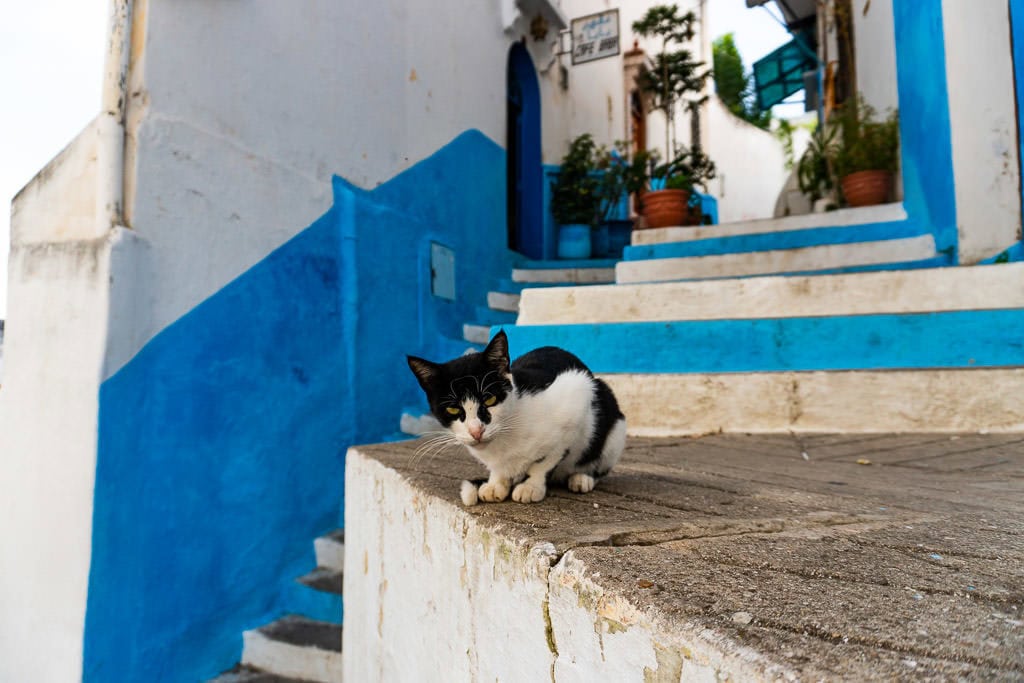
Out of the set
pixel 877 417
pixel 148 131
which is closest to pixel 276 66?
pixel 148 131

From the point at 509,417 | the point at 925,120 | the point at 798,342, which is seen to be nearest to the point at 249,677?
the point at 509,417

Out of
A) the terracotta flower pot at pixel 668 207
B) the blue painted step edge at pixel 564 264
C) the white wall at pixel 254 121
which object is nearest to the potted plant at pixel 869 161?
→ the terracotta flower pot at pixel 668 207

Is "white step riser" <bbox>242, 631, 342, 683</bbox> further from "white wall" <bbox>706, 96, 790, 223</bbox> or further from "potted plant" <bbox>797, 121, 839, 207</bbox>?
"white wall" <bbox>706, 96, 790, 223</bbox>

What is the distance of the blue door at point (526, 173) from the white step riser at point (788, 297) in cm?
411

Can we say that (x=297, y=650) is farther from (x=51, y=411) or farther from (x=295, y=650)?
(x=51, y=411)

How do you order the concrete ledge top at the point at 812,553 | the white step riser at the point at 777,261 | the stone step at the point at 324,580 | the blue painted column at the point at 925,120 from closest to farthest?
the concrete ledge top at the point at 812,553, the stone step at the point at 324,580, the blue painted column at the point at 925,120, the white step riser at the point at 777,261

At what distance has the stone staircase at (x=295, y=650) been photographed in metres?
3.10

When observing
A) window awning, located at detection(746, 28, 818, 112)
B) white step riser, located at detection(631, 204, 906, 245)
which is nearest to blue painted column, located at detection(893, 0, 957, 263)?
white step riser, located at detection(631, 204, 906, 245)

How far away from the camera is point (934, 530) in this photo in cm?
121

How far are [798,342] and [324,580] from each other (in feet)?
9.69

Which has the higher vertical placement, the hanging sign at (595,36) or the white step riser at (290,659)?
the hanging sign at (595,36)

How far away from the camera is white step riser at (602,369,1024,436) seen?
2.85 metres

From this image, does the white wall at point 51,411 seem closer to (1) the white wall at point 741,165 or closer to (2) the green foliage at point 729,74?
(1) the white wall at point 741,165

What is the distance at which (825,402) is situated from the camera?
311 cm
